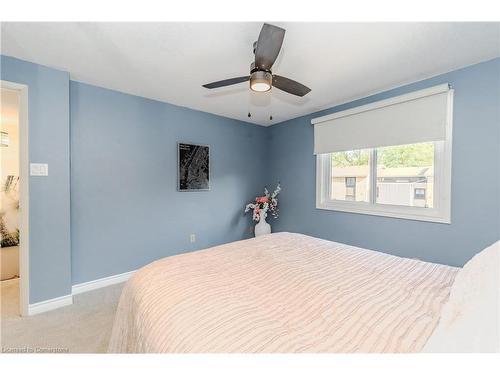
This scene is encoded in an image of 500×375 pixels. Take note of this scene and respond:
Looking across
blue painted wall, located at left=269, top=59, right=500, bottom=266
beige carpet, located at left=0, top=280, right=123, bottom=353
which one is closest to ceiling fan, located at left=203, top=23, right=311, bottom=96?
blue painted wall, located at left=269, top=59, right=500, bottom=266

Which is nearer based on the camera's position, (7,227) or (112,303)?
(112,303)

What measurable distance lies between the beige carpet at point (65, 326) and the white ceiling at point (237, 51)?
7.22ft

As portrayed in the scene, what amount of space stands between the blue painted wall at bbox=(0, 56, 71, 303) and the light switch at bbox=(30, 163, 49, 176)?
0.03 m

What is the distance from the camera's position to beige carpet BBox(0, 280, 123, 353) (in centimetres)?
158

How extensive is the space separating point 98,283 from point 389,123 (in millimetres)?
3661

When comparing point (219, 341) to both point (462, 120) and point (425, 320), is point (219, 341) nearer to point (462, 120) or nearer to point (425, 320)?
point (425, 320)

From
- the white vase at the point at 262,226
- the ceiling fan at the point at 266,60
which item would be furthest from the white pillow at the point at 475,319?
the white vase at the point at 262,226

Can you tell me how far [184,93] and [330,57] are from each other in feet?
5.36

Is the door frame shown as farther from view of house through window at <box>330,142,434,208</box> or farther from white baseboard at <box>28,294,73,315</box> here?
view of house through window at <box>330,142,434,208</box>

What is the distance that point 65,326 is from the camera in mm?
1795

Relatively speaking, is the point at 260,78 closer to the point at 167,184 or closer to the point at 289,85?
the point at 289,85

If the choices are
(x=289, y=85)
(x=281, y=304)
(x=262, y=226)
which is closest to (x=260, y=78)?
(x=289, y=85)

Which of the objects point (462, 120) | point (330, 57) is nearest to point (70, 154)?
point (330, 57)
